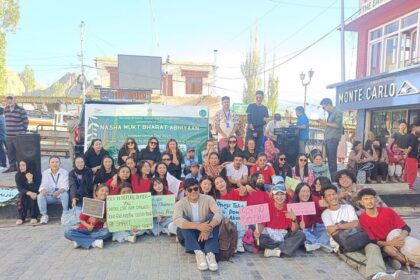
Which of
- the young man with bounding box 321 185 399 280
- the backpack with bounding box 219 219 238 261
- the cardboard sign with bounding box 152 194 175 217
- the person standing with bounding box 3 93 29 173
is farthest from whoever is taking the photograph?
the person standing with bounding box 3 93 29 173

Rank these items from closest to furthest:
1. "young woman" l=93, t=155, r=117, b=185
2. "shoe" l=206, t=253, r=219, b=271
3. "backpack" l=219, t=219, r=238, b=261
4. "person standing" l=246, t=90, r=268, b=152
Result: "shoe" l=206, t=253, r=219, b=271
"backpack" l=219, t=219, r=238, b=261
"young woman" l=93, t=155, r=117, b=185
"person standing" l=246, t=90, r=268, b=152

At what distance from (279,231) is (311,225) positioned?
686mm

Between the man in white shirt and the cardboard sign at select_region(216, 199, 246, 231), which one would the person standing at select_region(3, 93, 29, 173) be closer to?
the man in white shirt

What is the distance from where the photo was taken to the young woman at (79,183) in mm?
6047

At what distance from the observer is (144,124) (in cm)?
856

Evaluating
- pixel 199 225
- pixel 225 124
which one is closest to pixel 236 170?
pixel 225 124

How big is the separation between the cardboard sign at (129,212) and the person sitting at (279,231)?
5.58 feet

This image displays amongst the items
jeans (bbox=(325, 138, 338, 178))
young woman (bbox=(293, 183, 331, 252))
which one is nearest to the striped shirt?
young woman (bbox=(293, 183, 331, 252))

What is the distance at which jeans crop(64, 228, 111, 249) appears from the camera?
4.82 metres

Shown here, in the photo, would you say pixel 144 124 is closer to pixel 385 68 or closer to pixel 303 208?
pixel 303 208

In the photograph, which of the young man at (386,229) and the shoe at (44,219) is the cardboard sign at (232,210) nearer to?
the young man at (386,229)

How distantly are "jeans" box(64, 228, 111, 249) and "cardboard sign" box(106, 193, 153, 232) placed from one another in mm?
180

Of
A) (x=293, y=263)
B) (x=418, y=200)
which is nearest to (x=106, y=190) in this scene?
(x=293, y=263)

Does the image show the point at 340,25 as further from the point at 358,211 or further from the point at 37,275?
the point at 37,275
